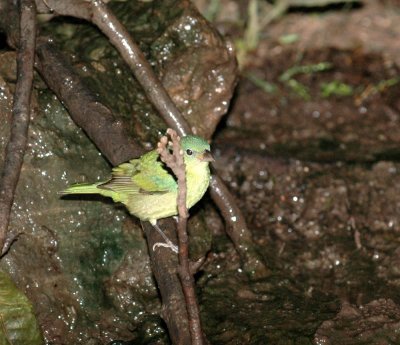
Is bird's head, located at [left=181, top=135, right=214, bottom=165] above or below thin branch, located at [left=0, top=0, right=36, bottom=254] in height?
below

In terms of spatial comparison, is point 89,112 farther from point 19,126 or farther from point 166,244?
point 166,244

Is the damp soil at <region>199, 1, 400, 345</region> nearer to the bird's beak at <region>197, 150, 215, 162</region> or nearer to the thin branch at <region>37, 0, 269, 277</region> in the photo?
the thin branch at <region>37, 0, 269, 277</region>

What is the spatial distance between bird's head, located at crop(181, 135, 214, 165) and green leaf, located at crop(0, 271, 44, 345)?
1.42 meters

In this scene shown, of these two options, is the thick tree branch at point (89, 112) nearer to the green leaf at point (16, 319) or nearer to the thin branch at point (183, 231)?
the green leaf at point (16, 319)

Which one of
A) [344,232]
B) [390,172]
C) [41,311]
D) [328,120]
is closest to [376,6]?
[328,120]

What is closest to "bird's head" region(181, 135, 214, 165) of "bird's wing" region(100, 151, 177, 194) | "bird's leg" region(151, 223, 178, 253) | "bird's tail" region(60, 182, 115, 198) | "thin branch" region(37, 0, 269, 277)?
"bird's wing" region(100, 151, 177, 194)

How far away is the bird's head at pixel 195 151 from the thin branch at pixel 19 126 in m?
1.17

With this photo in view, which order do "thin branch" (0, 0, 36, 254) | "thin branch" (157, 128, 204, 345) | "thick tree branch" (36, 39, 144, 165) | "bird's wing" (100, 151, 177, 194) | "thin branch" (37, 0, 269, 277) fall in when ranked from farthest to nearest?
"thin branch" (37, 0, 269, 277) → "thick tree branch" (36, 39, 144, 165) → "bird's wing" (100, 151, 177, 194) → "thin branch" (0, 0, 36, 254) → "thin branch" (157, 128, 204, 345)

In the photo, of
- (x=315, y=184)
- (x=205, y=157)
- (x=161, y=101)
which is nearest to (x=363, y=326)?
(x=205, y=157)

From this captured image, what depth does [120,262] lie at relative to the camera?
18.9 ft

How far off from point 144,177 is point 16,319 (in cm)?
126

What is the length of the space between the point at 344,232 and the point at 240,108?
2.21m

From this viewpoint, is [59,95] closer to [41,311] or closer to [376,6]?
[41,311]

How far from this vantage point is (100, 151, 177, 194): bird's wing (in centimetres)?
542
